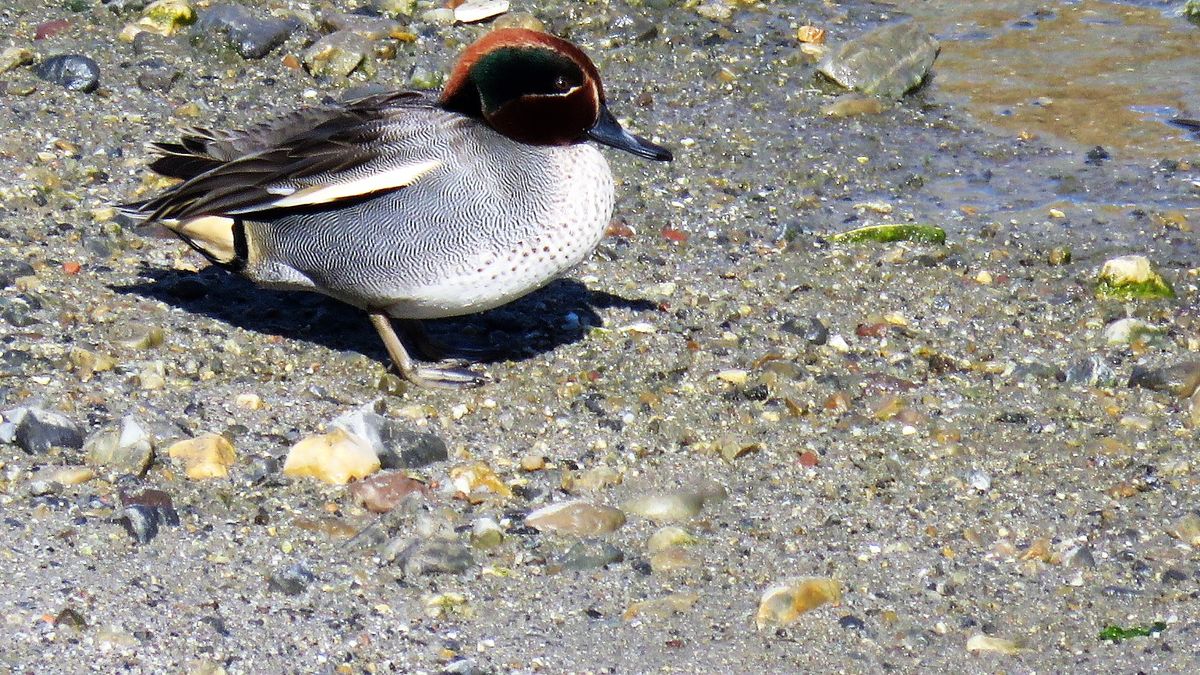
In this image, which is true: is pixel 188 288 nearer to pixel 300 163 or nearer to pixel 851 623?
pixel 300 163

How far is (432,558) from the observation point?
3783mm

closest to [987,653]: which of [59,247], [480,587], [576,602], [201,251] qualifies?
[576,602]

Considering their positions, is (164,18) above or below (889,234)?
above

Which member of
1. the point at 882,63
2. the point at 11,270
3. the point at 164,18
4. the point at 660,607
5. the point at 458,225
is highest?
the point at 458,225

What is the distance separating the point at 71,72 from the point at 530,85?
2.72 metres

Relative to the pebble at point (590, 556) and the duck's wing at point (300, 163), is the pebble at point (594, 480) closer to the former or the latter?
the pebble at point (590, 556)

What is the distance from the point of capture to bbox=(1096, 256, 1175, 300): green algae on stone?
5.32m

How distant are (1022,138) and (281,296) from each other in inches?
129

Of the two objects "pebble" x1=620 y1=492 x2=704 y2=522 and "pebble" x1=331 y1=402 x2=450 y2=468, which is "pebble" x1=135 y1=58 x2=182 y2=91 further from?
"pebble" x1=620 y1=492 x2=704 y2=522

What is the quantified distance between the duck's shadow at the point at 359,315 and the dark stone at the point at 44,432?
95cm

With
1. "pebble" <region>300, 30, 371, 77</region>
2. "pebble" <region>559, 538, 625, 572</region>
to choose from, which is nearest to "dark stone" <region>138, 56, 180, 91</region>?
"pebble" <region>300, 30, 371, 77</region>

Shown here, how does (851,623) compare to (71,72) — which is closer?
(851,623)

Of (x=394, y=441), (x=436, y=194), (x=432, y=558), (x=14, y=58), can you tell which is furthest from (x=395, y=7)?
(x=432, y=558)

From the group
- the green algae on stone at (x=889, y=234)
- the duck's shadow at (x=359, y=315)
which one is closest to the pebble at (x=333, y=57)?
the duck's shadow at (x=359, y=315)
